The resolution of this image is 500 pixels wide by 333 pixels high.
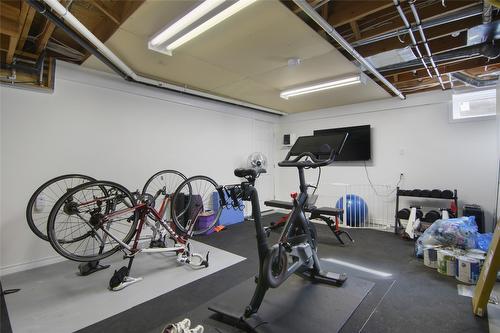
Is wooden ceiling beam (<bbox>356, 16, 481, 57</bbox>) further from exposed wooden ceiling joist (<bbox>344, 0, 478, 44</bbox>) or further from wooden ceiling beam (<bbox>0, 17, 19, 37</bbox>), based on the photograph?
wooden ceiling beam (<bbox>0, 17, 19, 37</bbox>)

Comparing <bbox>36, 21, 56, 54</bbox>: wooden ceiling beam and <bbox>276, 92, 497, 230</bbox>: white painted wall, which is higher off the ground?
<bbox>36, 21, 56, 54</bbox>: wooden ceiling beam

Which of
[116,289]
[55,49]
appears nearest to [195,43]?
[55,49]

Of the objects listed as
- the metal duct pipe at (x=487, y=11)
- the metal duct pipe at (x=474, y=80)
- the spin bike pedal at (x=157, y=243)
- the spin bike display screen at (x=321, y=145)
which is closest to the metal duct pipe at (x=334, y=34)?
the metal duct pipe at (x=474, y=80)

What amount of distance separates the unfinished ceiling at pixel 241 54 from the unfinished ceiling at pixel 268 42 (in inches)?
0.5

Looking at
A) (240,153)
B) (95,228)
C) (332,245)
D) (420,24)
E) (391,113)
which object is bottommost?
(332,245)

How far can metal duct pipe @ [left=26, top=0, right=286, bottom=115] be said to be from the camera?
76.3 inches

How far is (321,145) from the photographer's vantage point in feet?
8.42

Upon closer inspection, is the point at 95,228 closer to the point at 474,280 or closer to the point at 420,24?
the point at 420,24

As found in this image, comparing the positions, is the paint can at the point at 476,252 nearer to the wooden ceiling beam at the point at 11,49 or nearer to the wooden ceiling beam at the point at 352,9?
the wooden ceiling beam at the point at 352,9

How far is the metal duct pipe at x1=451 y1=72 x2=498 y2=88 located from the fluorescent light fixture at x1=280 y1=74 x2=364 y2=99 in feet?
5.08

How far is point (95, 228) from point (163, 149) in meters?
2.14

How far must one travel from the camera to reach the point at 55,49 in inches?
117

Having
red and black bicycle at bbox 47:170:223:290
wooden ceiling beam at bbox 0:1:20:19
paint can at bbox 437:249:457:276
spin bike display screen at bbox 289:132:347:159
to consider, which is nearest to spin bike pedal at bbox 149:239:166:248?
red and black bicycle at bbox 47:170:223:290

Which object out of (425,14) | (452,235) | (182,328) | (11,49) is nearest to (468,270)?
(452,235)
